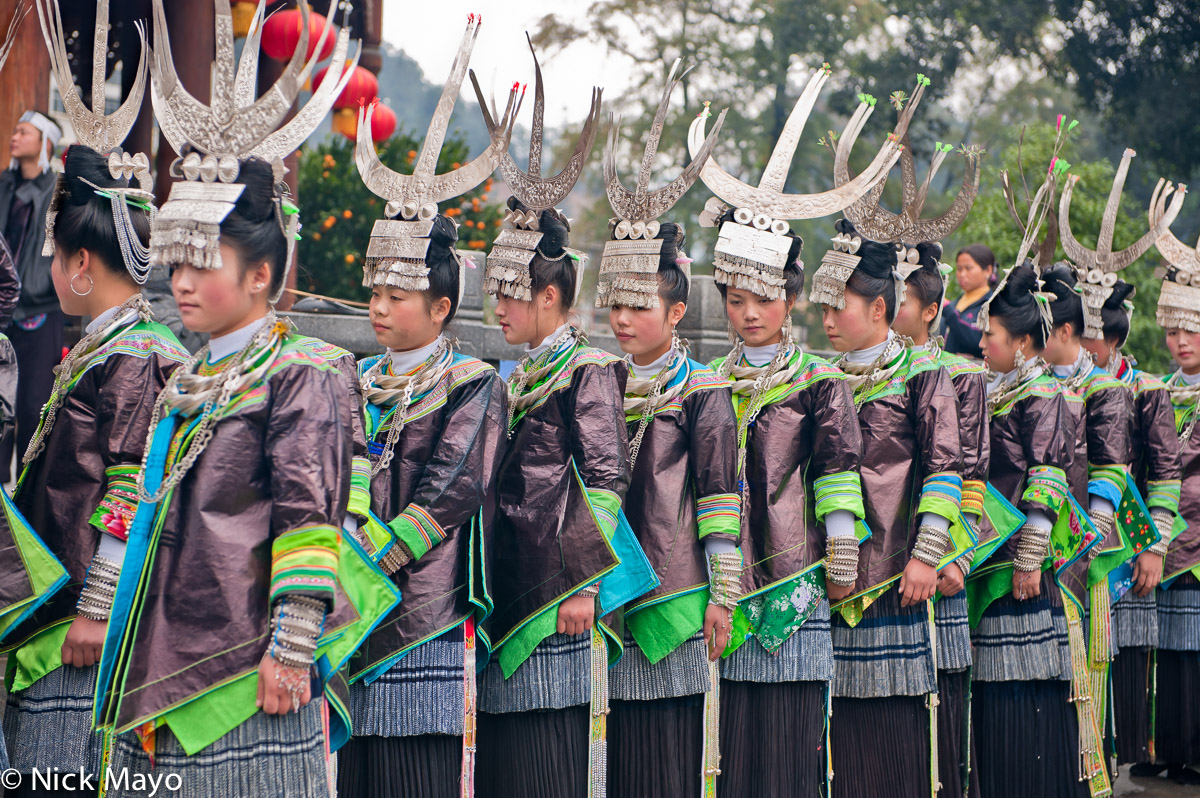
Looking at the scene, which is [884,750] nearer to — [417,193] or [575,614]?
[575,614]

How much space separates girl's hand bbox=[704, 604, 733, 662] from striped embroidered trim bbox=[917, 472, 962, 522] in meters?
0.89

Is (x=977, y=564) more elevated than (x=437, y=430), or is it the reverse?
(x=437, y=430)

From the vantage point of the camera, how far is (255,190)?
113 inches

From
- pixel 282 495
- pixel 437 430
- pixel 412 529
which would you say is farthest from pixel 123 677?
pixel 437 430

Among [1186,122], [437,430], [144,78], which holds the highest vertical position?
[1186,122]

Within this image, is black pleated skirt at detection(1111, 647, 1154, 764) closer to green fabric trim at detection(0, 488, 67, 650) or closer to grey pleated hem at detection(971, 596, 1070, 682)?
grey pleated hem at detection(971, 596, 1070, 682)

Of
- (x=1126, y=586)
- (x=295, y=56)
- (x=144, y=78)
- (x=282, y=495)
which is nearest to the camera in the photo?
(x=282, y=495)

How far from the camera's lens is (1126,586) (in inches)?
235

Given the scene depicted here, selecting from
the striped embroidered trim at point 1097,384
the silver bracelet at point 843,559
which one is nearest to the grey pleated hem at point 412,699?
the silver bracelet at point 843,559

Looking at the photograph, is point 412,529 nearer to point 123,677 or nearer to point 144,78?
point 123,677

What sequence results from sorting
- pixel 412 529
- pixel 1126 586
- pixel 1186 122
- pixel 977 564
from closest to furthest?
pixel 412 529
pixel 977 564
pixel 1126 586
pixel 1186 122

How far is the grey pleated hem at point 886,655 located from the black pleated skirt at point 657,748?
0.67 metres

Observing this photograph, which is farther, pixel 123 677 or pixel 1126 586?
pixel 1126 586

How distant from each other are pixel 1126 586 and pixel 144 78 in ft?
15.7
